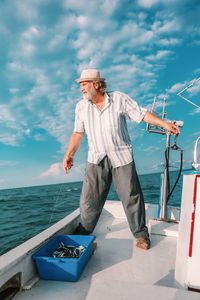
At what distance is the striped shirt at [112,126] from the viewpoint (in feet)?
8.64

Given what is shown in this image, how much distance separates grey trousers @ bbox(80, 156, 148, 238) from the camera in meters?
2.71

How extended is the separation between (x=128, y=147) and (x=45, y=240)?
1216mm

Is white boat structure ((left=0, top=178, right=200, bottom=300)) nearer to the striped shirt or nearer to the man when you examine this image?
the man

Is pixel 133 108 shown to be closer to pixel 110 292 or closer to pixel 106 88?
pixel 106 88

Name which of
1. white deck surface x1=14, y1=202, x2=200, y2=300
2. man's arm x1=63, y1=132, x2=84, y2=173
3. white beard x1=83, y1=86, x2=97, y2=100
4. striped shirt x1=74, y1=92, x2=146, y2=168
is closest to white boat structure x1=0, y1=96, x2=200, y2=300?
white deck surface x1=14, y1=202, x2=200, y2=300

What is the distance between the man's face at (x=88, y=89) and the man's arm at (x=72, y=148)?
1.50ft

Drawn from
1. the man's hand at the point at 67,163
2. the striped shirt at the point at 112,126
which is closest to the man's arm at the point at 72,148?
the man's hand at the point at 67,163

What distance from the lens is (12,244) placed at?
707 centimetres

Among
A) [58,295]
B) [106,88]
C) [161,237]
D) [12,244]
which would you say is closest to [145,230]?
[161,237]

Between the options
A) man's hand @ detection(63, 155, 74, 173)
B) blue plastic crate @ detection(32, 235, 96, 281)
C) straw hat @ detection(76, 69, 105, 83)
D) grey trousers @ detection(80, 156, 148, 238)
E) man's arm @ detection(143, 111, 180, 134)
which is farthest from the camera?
man's hand @ detection(63, 155, 74, 173)

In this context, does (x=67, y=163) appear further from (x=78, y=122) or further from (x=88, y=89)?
(x=88, y=89)

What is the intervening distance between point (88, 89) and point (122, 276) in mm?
1742

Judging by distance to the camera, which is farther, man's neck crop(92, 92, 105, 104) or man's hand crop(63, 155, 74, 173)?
man's hand crop(63, 155, 74, 173)

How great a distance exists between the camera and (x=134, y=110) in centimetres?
265
